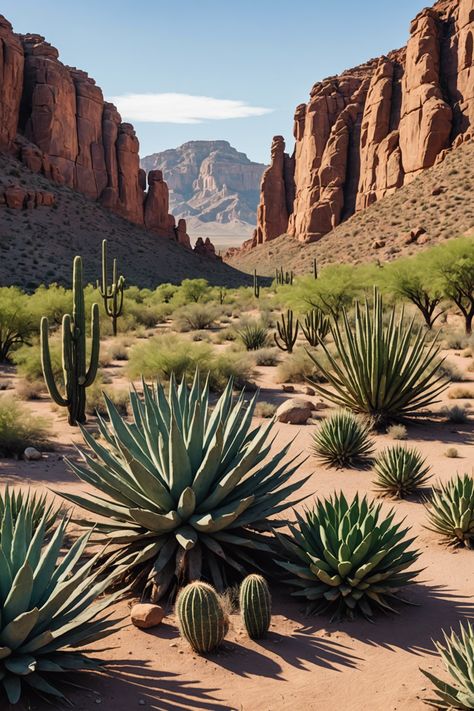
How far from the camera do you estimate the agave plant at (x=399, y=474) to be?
28.0 feet

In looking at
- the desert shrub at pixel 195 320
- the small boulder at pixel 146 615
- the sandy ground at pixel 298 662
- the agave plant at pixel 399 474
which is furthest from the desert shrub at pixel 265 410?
the desert shrub at pixel 195 320

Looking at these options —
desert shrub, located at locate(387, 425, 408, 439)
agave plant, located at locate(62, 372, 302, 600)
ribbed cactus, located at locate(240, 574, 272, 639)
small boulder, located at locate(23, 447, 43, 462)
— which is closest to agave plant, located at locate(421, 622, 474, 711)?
ribbed cactus, located at locate(240, 574, 272, 639)

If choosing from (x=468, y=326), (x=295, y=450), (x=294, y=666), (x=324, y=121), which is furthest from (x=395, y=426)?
(x=324, y=121)

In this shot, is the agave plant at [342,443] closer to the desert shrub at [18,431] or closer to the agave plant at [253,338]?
the desert shrub at [18,431]

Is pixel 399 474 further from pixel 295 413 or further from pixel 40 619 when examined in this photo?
pixel 40 619

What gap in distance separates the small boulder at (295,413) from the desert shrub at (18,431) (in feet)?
13.7

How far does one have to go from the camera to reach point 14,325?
854 inches

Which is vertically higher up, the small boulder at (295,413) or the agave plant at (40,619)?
the agave plant at (40,619)

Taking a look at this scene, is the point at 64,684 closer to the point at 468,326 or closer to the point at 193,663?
the point at 193,663

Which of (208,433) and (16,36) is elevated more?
(16,36)

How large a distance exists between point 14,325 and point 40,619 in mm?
18577

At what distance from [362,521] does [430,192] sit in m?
57.6

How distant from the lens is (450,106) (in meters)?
65.4

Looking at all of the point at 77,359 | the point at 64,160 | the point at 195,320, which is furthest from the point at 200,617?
the point at 64,160
